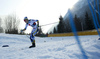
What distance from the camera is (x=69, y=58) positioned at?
208 cm

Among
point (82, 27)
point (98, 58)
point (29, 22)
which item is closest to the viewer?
point (98, 58)

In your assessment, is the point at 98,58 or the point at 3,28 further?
the point at 3,28

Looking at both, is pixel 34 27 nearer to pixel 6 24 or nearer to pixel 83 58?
pixel 83 58

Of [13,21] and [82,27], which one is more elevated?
[13,21]

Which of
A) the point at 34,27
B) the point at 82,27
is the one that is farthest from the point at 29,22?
the point at 82,27

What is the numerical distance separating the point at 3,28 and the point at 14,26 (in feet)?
18.6

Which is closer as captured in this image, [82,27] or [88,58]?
[88,58]

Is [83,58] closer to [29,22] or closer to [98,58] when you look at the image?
[98,58]

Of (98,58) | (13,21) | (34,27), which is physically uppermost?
(13,21)

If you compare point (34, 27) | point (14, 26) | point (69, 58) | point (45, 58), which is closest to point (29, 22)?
point (34, 27)

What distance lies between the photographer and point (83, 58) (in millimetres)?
2029

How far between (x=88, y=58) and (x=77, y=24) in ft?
149

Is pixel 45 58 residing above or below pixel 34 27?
below

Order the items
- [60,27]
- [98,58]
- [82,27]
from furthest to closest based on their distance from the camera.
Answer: [60,27] → [82,27] → [98,58]
